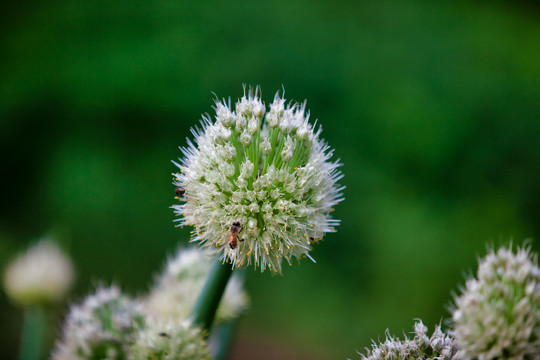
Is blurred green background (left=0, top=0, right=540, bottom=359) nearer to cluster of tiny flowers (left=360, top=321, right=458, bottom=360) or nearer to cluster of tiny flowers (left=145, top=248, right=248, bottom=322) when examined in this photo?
cluster of tiny flowers (left=145, top=248, right=248, bottom=322)

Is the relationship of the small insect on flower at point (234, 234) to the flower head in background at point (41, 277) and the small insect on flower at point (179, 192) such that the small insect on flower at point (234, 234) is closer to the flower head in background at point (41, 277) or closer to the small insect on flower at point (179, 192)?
the small insect on flower at point (179, 192)

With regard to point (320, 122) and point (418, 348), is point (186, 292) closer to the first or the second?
point (418, 348)

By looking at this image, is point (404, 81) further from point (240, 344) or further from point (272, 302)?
point (240, 344)

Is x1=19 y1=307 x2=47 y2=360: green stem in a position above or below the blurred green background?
below

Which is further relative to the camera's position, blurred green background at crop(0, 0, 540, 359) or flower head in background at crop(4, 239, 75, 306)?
blurred green background at crop(0, 0, 540, 359)

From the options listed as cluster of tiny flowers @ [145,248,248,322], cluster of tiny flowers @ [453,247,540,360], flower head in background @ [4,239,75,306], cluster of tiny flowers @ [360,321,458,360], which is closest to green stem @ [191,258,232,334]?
cluster of tiny flowers @ [145,248,248,322]

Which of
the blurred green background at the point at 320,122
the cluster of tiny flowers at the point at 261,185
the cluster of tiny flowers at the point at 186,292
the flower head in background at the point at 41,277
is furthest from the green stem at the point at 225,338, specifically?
the blurred green background at the point at 320,122

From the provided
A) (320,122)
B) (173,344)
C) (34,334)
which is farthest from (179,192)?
(320,122)
